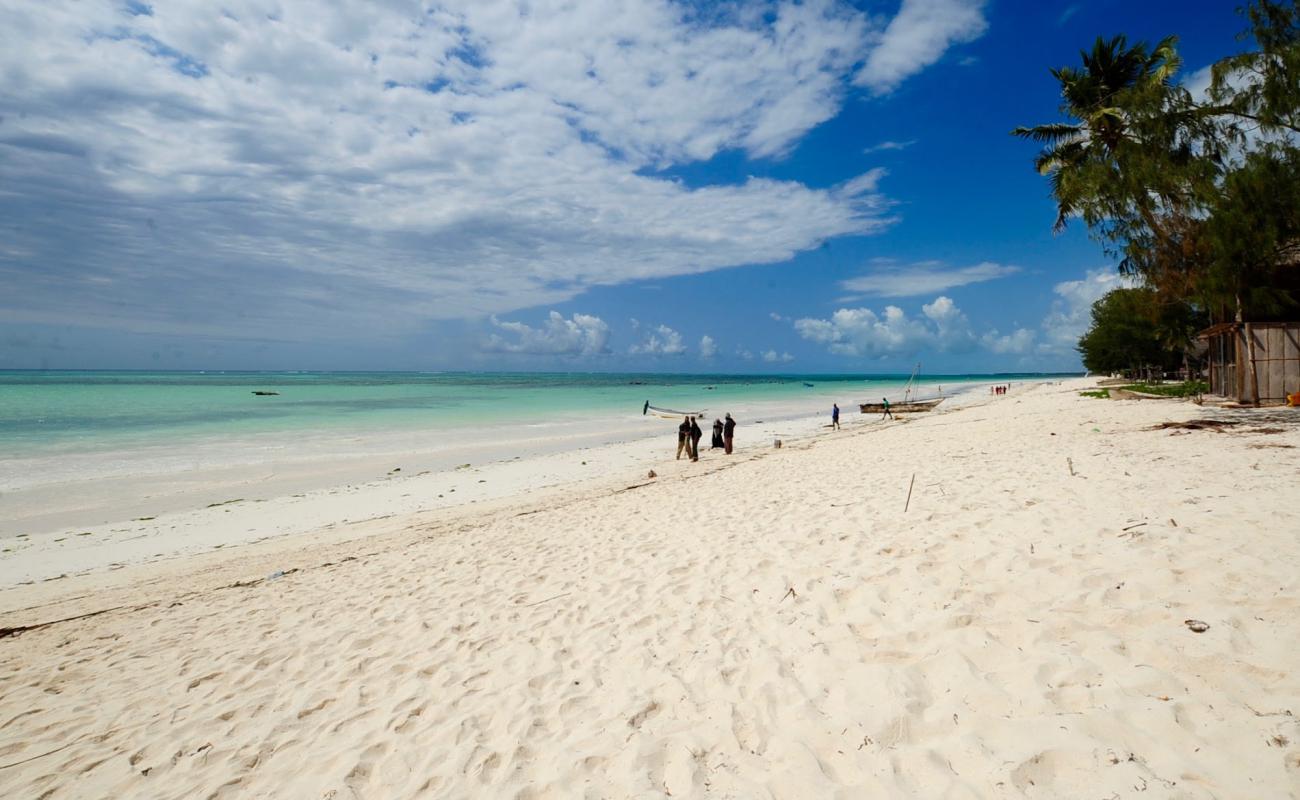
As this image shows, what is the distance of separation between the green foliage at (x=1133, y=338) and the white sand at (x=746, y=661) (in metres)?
23.1

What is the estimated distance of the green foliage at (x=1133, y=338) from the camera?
1303 inches

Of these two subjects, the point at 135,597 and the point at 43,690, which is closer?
the point at 43,690

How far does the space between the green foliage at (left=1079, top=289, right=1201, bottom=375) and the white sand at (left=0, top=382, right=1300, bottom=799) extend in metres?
23.1

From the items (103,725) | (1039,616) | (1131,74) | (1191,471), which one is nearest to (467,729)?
(103,725)

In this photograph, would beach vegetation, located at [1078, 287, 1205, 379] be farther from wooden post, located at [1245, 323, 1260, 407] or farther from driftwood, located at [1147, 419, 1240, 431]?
driftwood, located at [1147, 419, 1240, 431]

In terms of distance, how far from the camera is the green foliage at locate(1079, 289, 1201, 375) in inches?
1303

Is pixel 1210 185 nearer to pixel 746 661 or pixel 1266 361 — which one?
pixel 1266 361

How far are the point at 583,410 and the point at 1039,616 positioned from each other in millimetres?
42760

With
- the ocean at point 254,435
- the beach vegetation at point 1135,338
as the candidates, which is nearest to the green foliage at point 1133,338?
the beach vegetation at point 1135,338

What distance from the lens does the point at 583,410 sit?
151 feet

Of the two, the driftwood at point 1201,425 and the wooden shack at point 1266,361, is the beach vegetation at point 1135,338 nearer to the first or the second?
the wooden shack at point 1266,361

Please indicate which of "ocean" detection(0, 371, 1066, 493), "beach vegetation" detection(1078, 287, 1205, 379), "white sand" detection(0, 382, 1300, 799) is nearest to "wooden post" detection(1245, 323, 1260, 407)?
"beach vegetation" detection(1078, 287, 1205, 379)

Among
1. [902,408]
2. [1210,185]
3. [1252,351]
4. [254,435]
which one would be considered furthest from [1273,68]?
[254,435]

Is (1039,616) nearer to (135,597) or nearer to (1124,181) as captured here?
(135,597)
